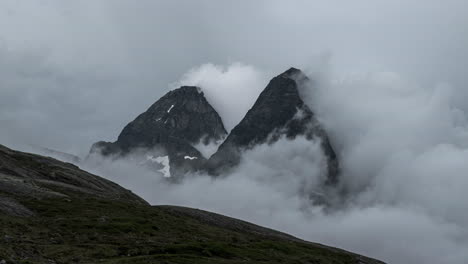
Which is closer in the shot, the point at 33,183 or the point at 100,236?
the point at 100,236

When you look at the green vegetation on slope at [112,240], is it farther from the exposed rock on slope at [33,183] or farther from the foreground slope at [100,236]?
the exposed rock on slope at [33,183]

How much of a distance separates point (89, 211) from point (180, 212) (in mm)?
72126

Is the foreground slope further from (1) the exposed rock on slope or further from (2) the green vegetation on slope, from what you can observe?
(1) the exposed rock on slope

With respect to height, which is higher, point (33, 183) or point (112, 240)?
point (33, 183)

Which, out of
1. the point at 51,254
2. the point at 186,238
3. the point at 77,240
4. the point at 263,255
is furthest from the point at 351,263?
the point at 51,254

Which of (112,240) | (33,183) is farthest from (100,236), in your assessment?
(33,183)

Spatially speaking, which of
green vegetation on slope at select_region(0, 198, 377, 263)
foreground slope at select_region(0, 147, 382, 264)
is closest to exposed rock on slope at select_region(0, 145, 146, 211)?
foreground slope at select_region(0, 147, 382, 264)

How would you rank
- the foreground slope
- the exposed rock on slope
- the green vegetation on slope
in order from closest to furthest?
the green vegetation on slope
the foreground slope
the exposed rock on slope

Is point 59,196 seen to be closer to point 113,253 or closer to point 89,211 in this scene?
point 89,211

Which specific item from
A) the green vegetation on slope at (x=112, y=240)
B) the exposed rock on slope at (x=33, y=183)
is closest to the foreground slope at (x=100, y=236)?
the green vegetation on slope at (x=112, y=240)

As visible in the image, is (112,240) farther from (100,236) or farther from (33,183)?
(33,183)

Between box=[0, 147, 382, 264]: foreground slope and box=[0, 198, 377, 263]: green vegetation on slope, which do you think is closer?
box=[0, 198, 377, 263]: green vegetation on slope

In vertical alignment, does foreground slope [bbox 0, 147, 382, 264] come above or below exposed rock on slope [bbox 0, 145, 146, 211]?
below

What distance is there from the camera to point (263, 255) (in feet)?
367
